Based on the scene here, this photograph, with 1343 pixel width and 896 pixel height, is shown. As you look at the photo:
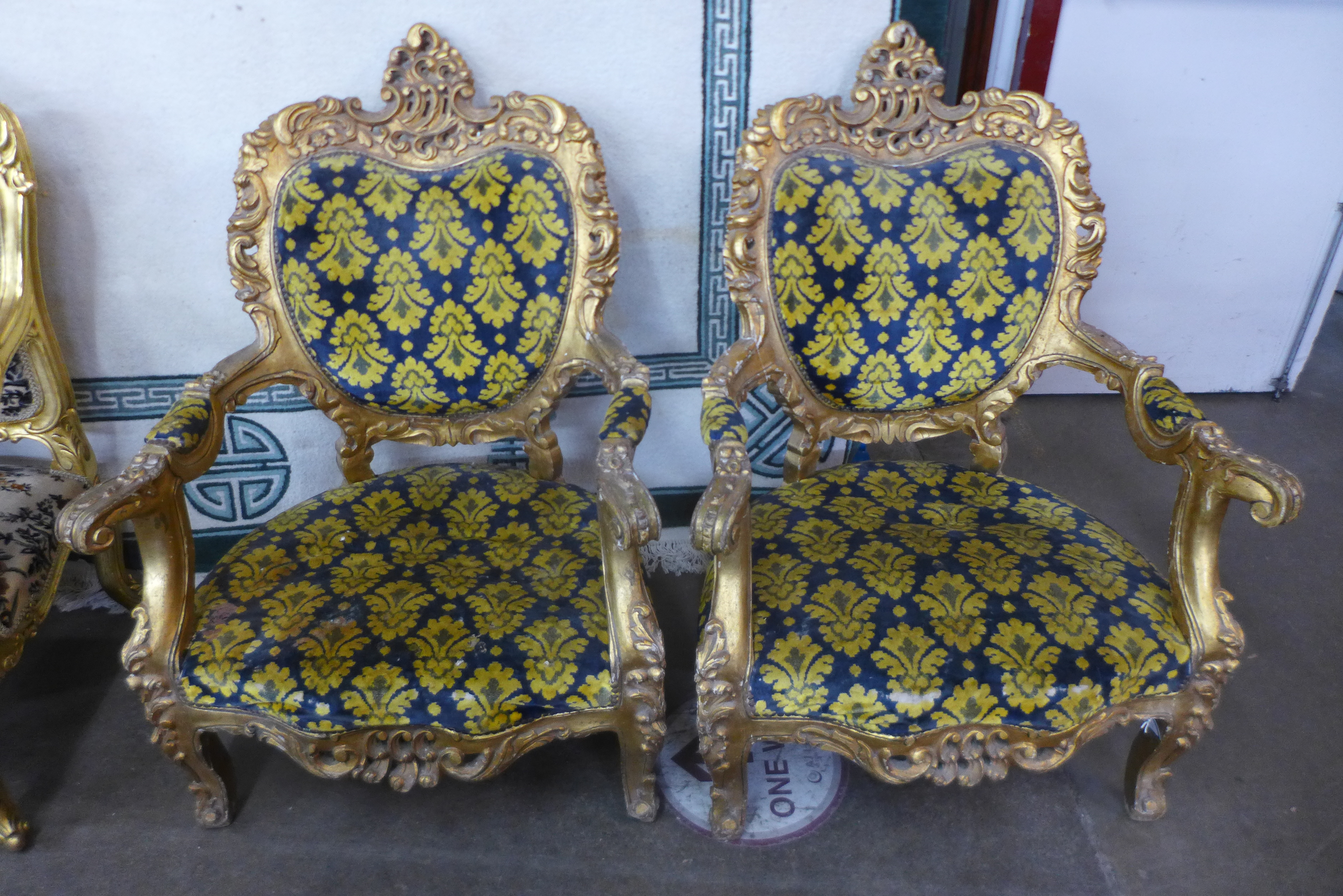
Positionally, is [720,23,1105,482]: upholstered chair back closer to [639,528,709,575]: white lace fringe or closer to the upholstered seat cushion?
the upholstered seat cushion

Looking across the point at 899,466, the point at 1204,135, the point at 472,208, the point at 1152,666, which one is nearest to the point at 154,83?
the point at 472,208

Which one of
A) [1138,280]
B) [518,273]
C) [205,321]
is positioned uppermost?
[518,273]

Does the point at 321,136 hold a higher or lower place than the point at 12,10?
lower

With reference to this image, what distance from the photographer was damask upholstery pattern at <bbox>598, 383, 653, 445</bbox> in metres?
1.30

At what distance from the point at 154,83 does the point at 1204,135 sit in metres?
2.49

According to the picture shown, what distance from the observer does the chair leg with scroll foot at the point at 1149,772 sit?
1421 mm

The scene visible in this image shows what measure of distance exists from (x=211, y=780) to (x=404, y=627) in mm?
496

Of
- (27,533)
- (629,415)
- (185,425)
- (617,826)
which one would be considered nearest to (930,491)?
(629,415)

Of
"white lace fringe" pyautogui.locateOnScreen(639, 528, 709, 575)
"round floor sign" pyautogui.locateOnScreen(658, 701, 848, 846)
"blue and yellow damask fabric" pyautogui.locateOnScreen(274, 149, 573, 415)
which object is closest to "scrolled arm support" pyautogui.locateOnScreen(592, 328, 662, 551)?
"blue and yellow damask fabric" pyautogui.locateOnScreen(274, 149, 573, 415)

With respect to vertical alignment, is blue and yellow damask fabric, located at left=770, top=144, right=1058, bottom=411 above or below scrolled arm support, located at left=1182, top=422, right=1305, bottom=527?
above

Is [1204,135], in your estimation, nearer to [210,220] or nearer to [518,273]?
[518,273]

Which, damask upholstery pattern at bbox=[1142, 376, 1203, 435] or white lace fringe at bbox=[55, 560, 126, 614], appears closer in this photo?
damask upholstery pattern at bbox=[1142, 376, 1203, 435]

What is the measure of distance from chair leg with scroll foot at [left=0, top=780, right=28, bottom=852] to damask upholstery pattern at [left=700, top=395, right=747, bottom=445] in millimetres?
1251

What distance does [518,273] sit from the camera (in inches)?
61.3
